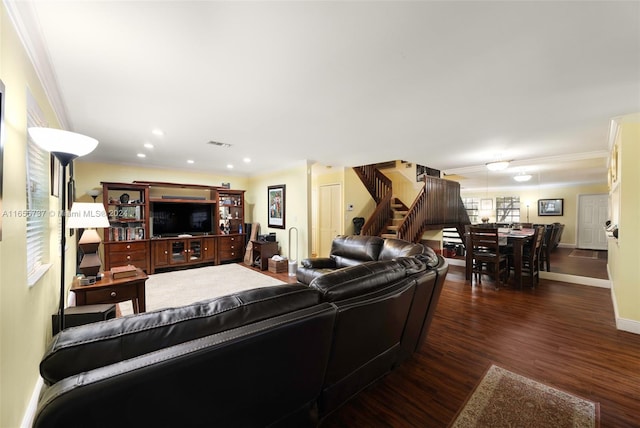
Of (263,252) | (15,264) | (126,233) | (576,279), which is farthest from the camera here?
(263,252)

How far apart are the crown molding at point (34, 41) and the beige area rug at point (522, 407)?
3.35m

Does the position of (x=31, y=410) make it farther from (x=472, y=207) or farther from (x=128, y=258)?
(x=472, y=207)

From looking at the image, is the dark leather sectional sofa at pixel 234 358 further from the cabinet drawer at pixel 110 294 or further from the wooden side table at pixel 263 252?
the wooden side table at pixel 263 252

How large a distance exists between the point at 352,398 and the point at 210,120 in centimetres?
312

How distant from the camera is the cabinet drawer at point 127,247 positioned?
518 cm

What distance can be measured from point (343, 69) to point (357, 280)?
1.55 metres

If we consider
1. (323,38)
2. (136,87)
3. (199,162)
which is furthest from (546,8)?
(199,162)

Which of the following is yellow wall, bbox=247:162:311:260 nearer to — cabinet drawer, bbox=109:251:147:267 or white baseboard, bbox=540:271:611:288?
cabinet drawer, bbox=109:251:147:267

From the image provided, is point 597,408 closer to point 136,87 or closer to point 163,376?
point 163,376

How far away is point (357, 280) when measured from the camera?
164cm

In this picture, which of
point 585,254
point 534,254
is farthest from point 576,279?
point 585,254

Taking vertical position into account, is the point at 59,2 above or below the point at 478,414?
above

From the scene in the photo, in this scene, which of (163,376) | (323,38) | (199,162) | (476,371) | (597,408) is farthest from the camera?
(199,162)

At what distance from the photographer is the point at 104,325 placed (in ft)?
3.21
